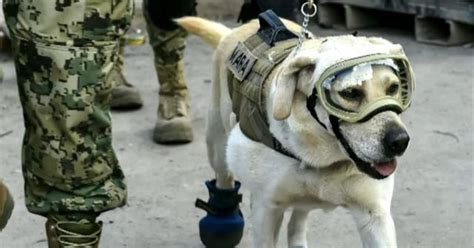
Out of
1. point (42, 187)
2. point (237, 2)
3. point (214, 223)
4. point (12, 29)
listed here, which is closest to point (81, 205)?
point (42, 187)

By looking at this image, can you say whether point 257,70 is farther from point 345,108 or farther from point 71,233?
point 71,233

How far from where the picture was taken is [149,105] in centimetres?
495

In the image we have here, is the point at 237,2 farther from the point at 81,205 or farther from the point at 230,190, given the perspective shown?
the point at 81,205

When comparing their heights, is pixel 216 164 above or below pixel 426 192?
above

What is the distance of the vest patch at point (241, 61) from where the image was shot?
278 centimetres

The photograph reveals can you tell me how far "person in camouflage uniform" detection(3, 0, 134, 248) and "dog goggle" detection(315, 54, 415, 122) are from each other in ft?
1.83

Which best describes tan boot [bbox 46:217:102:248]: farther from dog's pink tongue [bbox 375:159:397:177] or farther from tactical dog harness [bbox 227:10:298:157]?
dog's pink tongue [bbox 375:159:397:177]

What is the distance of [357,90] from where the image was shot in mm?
2289

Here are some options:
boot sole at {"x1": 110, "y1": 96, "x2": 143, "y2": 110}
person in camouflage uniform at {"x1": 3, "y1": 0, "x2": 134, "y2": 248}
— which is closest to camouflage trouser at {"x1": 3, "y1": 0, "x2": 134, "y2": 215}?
person in camouflage uniform at {"x1": 3, "y1": 0, "x2": 134, "y2": 248}

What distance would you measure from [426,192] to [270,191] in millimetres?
1292

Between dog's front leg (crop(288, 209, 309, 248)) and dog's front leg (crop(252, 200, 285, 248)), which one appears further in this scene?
dog's front leg (crop(288, 209, 309, 248))

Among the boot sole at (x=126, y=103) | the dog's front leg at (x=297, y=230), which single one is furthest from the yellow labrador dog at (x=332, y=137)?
the boot sole at (x=126, y=103)

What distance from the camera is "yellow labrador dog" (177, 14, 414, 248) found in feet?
7.45

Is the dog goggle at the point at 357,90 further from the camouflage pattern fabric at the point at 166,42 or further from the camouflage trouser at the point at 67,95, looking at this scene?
the camouflage pattern fabric at the point at 166,42
